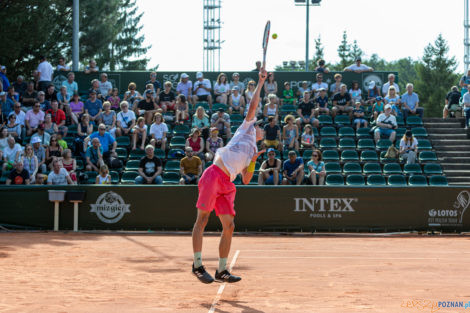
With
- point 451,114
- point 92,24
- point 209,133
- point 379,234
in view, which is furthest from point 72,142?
point 92,24

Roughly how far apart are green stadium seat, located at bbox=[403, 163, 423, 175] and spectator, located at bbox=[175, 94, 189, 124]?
708 centimetres

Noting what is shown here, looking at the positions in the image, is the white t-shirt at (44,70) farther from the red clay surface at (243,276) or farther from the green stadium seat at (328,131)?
the green stadium seat at (328,131)

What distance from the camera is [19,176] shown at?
17141mm

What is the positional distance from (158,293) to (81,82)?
706 inches

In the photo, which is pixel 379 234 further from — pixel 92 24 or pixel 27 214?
pixel 92 24

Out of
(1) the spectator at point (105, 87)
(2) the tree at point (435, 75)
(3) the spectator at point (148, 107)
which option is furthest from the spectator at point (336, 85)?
(2) the tree at point (435, 75)

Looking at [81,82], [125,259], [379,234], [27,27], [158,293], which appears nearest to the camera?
[158,293]

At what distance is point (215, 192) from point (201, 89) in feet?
47.6

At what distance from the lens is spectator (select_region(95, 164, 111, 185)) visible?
17047mm

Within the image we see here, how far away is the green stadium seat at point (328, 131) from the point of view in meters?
20.8

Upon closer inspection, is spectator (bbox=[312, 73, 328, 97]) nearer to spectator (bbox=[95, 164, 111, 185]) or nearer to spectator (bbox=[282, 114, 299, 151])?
spectator (bbox=[282, 114, 299, 151])

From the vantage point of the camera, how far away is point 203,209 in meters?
7.86

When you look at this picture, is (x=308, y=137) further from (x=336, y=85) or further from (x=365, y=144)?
(x=336, y=85)

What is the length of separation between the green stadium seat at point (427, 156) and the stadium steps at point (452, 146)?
900 millimetres
